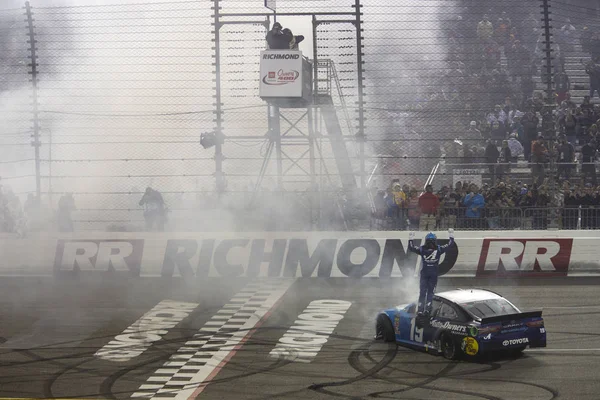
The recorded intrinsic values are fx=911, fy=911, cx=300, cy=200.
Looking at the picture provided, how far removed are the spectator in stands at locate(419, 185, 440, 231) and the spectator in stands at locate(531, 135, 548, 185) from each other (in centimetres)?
232

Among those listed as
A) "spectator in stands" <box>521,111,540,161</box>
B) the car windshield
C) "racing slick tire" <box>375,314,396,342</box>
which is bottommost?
"racing slick tire" <box>375,314,396,342</box>

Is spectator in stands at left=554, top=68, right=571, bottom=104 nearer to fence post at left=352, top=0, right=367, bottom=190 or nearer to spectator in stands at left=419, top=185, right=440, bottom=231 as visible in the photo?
spectator in stands at left=419, top=185, right=440, bottom=231

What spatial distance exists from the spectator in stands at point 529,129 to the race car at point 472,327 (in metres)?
8.70

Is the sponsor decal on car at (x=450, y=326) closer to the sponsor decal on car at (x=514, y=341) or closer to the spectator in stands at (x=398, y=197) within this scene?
the sponsor decal on car at (x=514, y=341)

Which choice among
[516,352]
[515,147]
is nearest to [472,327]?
[516,352]

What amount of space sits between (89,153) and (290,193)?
451cm

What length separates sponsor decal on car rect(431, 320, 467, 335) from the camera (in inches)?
477

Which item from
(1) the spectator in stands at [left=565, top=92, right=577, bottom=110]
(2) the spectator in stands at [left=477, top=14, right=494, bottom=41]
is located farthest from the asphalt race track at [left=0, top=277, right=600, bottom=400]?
(2) the spectator in stands at [left=477, top=14, right=494, bottom=41]

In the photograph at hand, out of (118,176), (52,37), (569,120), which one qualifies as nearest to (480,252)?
(569,120)

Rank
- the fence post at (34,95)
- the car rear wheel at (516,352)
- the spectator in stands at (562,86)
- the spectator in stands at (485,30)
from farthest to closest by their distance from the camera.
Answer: the spectator in stands at (562,86)
the spectator in stands at (485,30)
the fence post at (34,95)
the car rear wheel at (516,352)

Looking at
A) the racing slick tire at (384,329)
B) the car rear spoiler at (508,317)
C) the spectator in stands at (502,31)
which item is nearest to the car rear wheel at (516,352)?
the car rear spoiler at (508,317)

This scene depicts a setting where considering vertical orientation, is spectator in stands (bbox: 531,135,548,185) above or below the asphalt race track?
above

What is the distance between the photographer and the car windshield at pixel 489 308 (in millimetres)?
12195

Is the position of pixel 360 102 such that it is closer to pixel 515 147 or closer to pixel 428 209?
pixel 428 209
